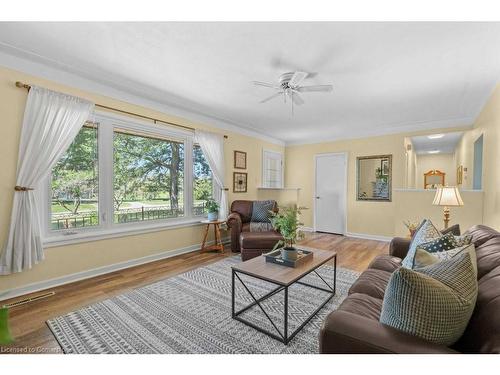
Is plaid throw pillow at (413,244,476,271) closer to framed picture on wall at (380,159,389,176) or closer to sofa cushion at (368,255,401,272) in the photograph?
sofa cushion at (368,255,401,272)

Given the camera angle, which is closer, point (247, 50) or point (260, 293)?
point (247, 50)

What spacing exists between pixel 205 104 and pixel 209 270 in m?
2.51

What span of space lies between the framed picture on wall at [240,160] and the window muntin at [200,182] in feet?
2.30

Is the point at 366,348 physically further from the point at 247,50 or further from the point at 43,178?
the point at 43,178

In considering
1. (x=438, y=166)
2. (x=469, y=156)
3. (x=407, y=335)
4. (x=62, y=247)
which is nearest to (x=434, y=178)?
(x=438, y=166)

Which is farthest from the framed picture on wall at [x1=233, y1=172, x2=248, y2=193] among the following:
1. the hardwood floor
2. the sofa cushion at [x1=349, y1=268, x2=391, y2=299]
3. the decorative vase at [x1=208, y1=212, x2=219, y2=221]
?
the sofa cushion at [x1=349, y1=268, x2=391, y2=299]

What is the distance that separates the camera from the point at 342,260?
12.3 feet

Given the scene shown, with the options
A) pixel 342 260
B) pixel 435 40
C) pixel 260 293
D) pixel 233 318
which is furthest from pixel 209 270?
pixel 435 40

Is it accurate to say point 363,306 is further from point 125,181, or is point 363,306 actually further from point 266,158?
point 266,158

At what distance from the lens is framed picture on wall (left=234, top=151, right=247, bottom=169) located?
496cm

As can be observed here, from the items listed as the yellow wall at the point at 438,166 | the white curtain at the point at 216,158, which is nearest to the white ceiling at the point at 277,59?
the white curtain at the point at 216,158

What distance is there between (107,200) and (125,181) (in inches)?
14.3

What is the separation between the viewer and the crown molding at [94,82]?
2367mm
